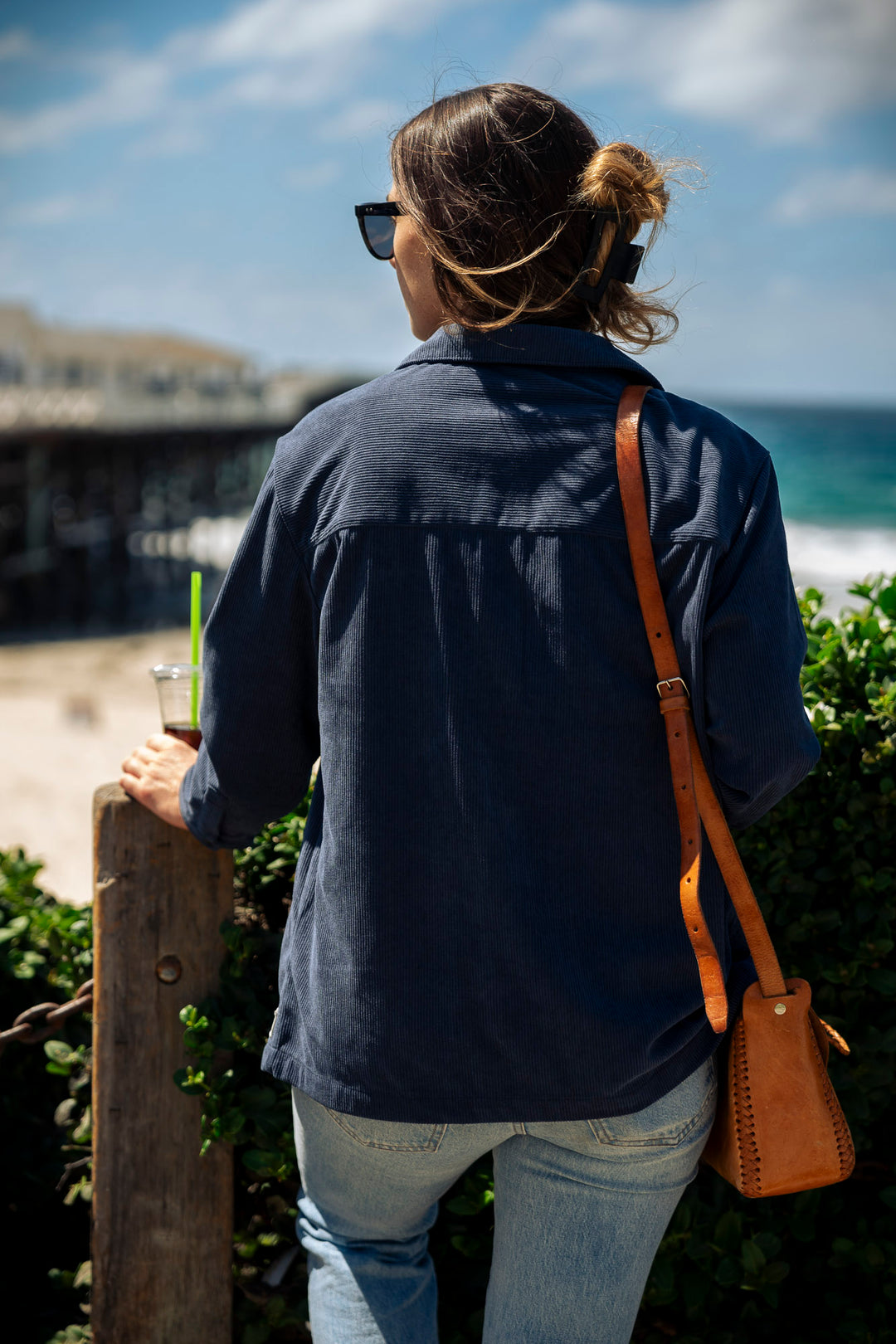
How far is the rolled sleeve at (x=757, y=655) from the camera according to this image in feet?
4.05

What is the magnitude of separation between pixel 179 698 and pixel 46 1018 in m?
0.77

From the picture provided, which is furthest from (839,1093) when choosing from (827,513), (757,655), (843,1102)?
(827,513)

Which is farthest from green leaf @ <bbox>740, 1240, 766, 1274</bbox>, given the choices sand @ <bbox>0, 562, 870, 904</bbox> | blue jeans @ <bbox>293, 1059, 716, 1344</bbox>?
sand @ <bbox>0, 562, 870, 904</bbox>

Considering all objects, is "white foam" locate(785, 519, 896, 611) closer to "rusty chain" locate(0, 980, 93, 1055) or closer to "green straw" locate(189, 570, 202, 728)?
"rusty chain" locate(0, 980, 93, 1055)

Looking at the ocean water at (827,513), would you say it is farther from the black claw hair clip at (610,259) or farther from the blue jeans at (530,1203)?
the blue jeans at (530,1203)

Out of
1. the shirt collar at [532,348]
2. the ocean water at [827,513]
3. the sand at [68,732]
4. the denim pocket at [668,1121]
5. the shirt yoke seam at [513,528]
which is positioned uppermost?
the ocean water at [827,513]

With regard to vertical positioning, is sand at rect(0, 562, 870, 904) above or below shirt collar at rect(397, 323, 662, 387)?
below

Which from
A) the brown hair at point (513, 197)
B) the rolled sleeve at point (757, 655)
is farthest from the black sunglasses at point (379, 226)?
the rolled sleeve at point (757, 655)

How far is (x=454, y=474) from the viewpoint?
1272 millimetres

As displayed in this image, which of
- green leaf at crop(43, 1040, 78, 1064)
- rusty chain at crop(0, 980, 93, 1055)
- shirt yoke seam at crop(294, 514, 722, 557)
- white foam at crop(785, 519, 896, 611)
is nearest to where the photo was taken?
shirt yoke seam at crop(294, 514, 722, 557)

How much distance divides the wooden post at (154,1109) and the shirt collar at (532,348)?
104 centimetres

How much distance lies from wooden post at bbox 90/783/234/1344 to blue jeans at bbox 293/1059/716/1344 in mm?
598

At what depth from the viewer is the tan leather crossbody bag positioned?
1259 mm

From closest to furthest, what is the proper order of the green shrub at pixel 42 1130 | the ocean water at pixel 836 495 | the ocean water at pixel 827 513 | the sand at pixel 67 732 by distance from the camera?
the green shrub at pixel 42 1130 < the sand at pixel 67 732 < the ocean water at pixel 827 513 < the ocean water at pixel 836 495
